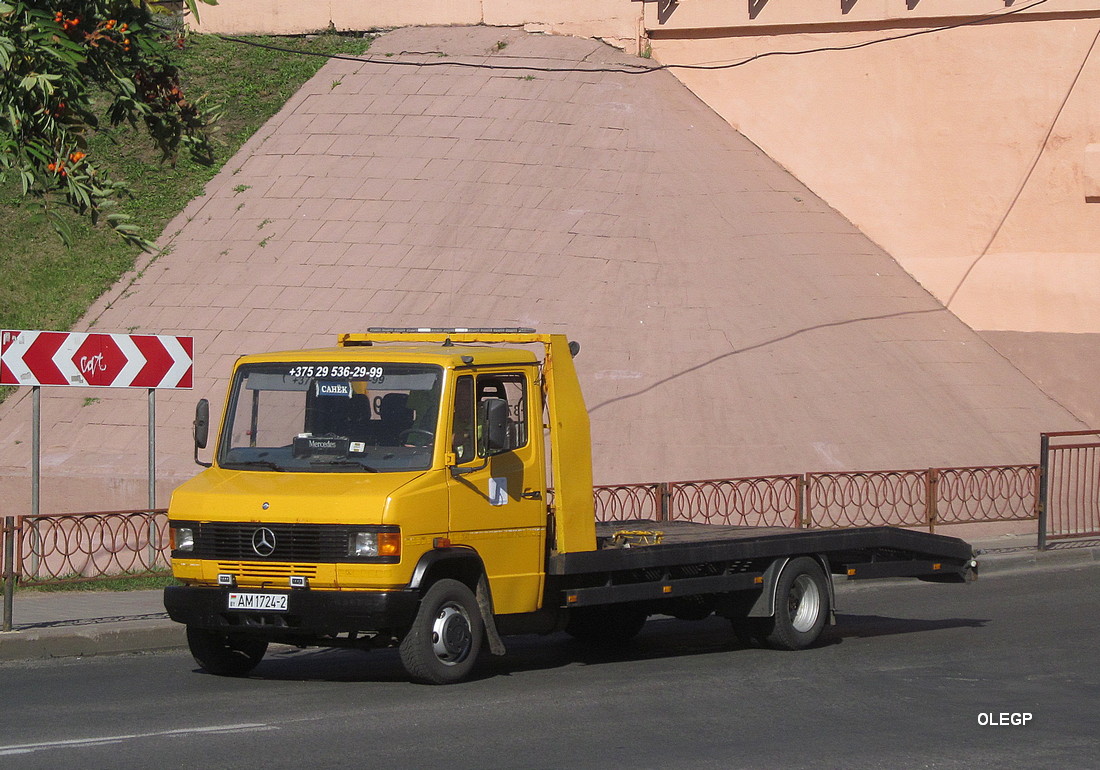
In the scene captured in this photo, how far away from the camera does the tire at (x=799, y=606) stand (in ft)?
36.9

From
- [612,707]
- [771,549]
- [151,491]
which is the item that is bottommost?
[612,707]

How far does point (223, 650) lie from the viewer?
32.9ft

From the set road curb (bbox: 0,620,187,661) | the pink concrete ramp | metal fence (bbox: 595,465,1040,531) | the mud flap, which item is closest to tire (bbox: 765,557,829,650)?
the mud flap

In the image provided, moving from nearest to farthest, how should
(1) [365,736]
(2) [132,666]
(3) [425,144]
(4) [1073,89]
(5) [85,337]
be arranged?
(1) [365,736]
(2) [132,666]
(5) [85,337]
(4) [1073,89]
(3) [425,144]

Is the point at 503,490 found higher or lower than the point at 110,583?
higher

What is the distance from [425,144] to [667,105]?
15.4 ft

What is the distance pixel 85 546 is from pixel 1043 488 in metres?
12.1

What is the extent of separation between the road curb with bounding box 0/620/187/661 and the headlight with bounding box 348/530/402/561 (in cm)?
354

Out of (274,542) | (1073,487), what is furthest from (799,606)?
(1073,487)

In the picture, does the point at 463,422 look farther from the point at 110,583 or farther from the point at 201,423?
the point at 110,583

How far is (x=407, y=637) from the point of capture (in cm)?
922

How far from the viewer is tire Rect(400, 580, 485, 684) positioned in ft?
30.2

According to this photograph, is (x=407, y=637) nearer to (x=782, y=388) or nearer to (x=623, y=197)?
(x=782, y=388)

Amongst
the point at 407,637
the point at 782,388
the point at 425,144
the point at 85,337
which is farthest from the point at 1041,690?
the point at 425,144
